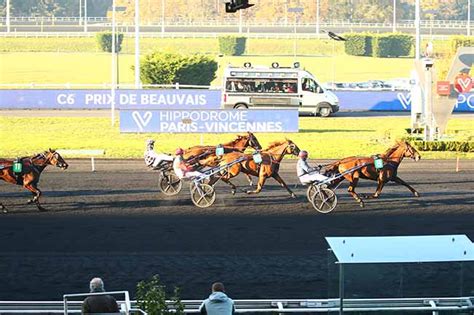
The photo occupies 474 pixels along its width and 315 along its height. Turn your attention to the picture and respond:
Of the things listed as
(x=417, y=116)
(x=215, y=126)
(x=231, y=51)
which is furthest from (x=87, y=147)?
(x=231, y=51)

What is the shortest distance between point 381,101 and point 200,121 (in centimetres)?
1844

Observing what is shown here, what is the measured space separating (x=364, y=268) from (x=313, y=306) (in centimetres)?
180

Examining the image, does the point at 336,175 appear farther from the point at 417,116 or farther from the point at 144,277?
the point at 417,116

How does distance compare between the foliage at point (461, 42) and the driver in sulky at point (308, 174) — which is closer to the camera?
the driver in sulky at point (308, 174)

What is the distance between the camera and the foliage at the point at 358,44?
85.8 metres

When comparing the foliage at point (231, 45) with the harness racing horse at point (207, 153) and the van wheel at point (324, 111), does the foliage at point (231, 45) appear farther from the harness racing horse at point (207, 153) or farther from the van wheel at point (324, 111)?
the harness racing horse at point (207, 153)

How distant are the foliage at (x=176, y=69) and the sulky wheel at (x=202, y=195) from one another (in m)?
31.5

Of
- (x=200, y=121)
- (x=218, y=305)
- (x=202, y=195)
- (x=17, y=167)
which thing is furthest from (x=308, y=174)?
(x=218, y=305)

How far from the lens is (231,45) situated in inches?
3287

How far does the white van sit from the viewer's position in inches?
1783

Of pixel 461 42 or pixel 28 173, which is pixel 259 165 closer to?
pixel 28 173

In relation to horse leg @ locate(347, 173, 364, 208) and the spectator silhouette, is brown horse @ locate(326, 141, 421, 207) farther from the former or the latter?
the spectator silhouette

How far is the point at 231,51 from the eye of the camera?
83812 mm

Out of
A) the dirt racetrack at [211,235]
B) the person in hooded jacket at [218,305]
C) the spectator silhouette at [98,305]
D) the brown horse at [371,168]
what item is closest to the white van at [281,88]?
the dirt racetrack at [211,235]
